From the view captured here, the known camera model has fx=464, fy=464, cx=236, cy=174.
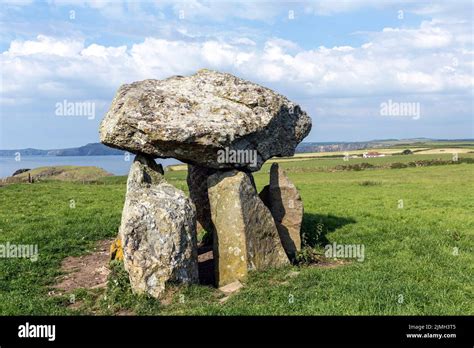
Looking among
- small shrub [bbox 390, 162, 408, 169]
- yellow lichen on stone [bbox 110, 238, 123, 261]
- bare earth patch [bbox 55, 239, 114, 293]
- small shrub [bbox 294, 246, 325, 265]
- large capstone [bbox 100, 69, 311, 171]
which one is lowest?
bare earth patch [bbox 55, 239, 114, 293]

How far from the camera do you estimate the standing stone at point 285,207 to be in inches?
644

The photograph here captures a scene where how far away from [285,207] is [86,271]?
287 inches

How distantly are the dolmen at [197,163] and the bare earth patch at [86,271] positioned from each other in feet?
6.22

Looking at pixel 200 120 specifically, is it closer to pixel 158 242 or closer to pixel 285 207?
pixel 158 242

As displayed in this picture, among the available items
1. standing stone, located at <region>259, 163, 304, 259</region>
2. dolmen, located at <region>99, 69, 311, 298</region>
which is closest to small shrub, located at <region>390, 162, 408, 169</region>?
standing stone, located at <region>259, 163, 304, 259</region>

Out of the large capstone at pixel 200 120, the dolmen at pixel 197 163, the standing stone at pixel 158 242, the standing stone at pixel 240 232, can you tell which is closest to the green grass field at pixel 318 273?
the standing stone at pixel 158 242

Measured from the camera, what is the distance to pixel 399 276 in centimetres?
1345

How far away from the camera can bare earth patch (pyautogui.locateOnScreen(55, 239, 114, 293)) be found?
14.2 metres

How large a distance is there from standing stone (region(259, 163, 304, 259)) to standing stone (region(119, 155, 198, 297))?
424 cm

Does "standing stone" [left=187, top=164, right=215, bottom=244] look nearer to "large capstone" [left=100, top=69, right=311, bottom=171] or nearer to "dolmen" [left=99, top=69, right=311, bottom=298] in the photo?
Result: "dolmen" [left=99, top=69, right=311, bottom=298]

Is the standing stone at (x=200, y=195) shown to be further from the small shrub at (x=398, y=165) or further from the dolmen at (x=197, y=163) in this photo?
the small shrub at (x=398, y=165)
